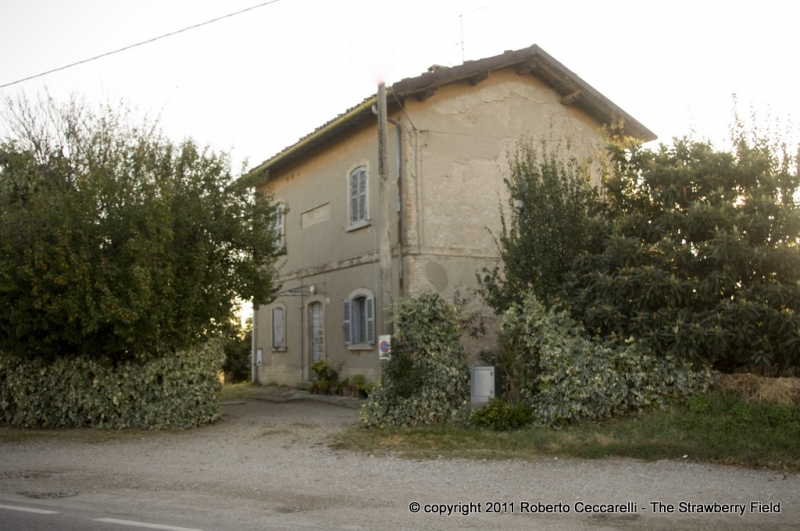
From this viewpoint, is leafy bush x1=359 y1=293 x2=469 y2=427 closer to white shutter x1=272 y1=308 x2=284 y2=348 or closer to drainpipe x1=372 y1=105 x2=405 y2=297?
drainpipe x1=372 y1=105 x2=405 y2=297

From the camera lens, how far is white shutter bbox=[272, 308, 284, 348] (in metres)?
21.0

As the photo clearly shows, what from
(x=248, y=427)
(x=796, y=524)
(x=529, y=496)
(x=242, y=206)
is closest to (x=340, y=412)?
(x=248, y=427)

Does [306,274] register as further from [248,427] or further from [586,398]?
[586,398]

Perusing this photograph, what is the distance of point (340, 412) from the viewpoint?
48.7 feet

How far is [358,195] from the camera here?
1725 centimetres

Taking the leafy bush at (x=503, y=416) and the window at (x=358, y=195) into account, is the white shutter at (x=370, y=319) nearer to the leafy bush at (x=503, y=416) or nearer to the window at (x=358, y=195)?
the window at (x=358, y=195)

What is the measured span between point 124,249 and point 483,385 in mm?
6244

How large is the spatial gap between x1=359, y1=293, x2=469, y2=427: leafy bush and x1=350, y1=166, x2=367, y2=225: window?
5.22 meters

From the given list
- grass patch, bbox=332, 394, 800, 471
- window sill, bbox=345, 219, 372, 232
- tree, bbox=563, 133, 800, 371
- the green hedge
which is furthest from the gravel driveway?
window sill, bbox=345, 219, 372, 232

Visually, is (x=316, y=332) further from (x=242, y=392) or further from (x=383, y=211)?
(x=383, y=211)

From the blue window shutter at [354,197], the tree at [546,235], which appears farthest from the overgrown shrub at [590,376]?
the blue window shutter at [354,197]

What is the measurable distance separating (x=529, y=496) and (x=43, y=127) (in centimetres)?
1253

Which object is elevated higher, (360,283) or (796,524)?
(360,283)

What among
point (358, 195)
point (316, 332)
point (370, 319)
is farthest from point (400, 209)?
point (316, 332)
